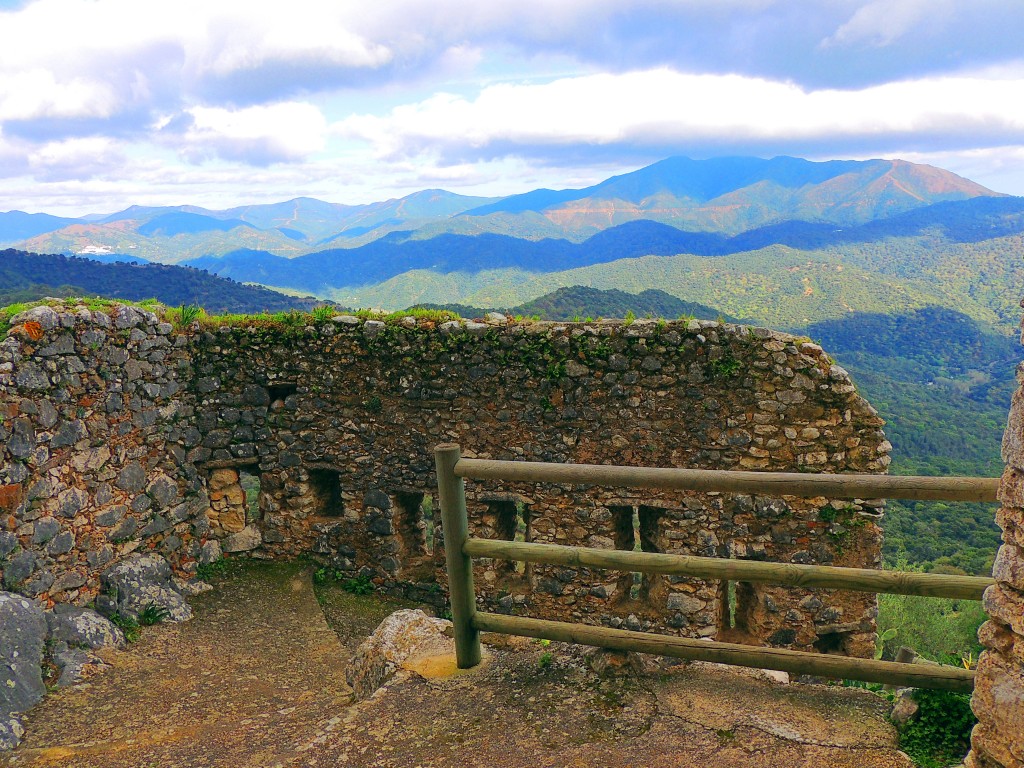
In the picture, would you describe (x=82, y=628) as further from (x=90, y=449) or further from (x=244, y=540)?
(x=244, y=540)

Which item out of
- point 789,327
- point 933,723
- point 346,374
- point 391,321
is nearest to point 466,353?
point 391,321

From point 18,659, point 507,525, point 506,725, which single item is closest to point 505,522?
point 507,525

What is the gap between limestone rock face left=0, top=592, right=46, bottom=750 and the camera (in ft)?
14.5

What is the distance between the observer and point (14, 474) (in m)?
5.95

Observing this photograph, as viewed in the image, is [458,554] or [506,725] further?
[458,554]

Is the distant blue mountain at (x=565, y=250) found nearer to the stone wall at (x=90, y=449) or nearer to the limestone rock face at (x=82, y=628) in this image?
the stone wall at (x=90, y=449)

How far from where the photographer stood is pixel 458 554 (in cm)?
331

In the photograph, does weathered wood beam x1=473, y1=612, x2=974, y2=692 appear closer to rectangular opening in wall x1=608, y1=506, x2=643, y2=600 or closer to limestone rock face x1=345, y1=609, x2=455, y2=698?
limestone rock face x1=345, y1=609, x2=455, y2=698

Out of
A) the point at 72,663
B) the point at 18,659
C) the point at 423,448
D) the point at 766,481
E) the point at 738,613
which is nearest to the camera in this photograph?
the point at 766,481

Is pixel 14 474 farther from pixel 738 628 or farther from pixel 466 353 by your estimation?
pixel 738 628

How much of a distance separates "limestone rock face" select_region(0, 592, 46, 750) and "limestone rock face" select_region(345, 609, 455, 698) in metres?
2.17

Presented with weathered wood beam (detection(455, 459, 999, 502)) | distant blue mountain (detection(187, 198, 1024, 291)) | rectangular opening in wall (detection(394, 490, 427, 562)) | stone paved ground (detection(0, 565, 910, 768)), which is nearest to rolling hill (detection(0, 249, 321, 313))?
rectangular opening in wall (detection(394, 490, 427, 562))

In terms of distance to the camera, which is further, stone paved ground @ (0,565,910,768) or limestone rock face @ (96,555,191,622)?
limestone rock face @ (96,555,191,622)

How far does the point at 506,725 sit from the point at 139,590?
207 inches
